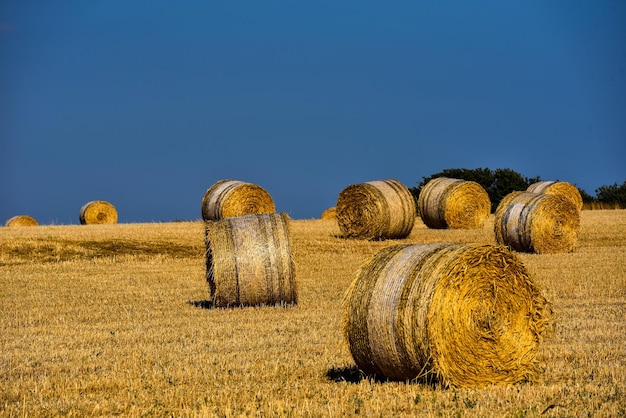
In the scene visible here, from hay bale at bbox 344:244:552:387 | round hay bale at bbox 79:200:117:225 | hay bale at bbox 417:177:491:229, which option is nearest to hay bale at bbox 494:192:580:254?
hay bale at bbox 417:177:491:229

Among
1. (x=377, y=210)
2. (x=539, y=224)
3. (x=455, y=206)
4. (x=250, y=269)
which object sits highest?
(x=455, y=206)

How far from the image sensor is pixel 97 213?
41.9 metres

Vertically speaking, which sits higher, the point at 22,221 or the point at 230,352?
the point at 22,221

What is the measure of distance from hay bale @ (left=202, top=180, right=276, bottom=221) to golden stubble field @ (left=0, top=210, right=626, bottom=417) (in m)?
7.36

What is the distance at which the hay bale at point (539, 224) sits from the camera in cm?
2422

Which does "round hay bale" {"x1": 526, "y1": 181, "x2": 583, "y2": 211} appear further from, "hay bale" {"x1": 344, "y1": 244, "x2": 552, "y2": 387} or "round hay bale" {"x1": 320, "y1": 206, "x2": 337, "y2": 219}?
"hay bale" {"x1": 344, "y1": 244, "x2": 552, "y2": 387}

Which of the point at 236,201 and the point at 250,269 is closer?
the point at 250,269

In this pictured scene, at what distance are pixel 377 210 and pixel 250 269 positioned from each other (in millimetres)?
12305

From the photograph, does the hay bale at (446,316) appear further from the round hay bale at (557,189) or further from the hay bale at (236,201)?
the round hay bale at (557,189)

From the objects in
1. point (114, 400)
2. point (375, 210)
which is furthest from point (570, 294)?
point (375, 210)

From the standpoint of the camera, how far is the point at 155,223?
38094mm

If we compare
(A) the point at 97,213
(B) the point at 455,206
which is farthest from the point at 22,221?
(B) the point at 455,206

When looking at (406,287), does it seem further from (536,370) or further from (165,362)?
(165,362)

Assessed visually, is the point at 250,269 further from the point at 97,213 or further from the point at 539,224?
the point at 97,213
